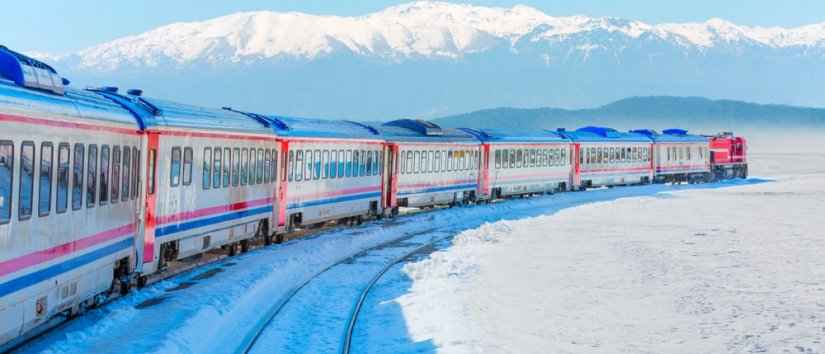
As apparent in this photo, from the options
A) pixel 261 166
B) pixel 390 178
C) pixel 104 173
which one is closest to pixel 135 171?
pixel 104 173

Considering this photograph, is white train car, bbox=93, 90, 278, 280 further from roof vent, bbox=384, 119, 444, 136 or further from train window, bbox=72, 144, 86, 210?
roof vent, bbox=384, 119, 444, 136

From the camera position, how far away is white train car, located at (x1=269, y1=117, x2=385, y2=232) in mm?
27375

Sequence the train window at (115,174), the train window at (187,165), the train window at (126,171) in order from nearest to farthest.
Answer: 1. the train window at (115,174)
2. the train window at (126,171)
3. the train window at (187,165)

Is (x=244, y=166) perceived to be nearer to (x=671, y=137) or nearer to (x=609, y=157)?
(x=609, y=157)

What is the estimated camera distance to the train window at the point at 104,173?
14.5 m

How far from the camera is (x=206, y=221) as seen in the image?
2092 cm

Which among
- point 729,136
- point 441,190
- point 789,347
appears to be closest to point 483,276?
A: point 789,347

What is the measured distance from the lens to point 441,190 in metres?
42.0

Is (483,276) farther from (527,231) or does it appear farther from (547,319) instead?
(527,231)

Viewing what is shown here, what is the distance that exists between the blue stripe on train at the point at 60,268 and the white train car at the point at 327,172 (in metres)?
10.8

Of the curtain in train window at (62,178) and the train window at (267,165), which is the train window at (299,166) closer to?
the train window at (267,165)

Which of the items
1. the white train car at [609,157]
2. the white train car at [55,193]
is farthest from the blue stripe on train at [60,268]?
the white train car at [609,157]

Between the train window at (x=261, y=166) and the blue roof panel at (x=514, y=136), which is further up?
the blue roof panel at (x=514, y=136)

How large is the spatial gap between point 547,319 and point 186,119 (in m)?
7.38
